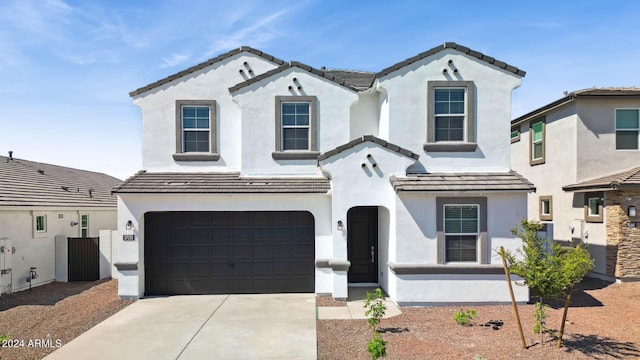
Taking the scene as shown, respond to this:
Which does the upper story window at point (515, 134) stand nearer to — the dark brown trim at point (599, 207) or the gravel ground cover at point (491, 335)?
the dark brown trim at point (599, 207)

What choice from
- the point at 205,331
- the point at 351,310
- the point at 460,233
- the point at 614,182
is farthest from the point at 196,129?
the point at 614,182

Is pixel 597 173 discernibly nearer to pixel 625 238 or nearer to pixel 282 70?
pixel 625 238

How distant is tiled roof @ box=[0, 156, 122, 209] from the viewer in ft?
42.7

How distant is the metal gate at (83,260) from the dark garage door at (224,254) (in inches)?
151

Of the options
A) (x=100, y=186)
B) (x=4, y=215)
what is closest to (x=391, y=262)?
(x=4, y=215)

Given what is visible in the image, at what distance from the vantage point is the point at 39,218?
13.4m

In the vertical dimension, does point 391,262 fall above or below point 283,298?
above

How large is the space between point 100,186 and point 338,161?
56.2 ft

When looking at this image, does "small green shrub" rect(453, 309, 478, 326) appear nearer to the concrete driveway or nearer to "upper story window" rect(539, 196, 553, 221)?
the concrete driveway

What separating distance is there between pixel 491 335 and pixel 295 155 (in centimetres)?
686

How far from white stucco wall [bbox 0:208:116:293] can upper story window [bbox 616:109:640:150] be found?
20.5m

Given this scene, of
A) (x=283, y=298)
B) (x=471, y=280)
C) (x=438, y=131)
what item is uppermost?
(x=438, y=131)

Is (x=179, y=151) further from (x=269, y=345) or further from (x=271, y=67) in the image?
(x=269, y=345)

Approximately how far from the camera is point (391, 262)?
1024 cm
